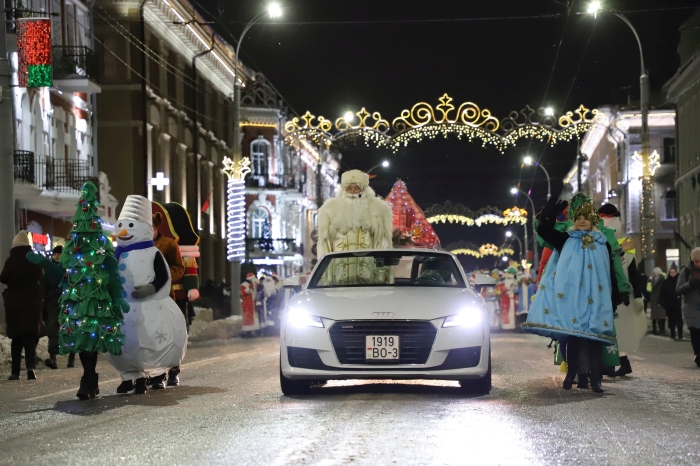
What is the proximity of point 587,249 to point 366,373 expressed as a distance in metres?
2.41

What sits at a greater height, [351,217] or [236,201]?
[236,201]

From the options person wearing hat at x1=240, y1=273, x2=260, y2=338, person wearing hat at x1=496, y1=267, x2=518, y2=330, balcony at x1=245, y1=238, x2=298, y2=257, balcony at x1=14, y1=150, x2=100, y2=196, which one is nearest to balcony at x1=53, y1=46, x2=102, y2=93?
balcony at x1=14, y1=150, x2=100, y2=196

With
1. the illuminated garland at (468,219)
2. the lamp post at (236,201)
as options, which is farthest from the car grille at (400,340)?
the illuminated garland at (468,219)

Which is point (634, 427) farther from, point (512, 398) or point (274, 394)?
point (274, 394)

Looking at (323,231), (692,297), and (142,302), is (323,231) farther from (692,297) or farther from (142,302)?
(692,297)

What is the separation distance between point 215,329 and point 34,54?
9.52 m

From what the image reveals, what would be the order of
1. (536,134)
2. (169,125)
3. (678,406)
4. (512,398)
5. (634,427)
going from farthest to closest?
(169,125) → (536,134) → (512,398) → (678,406) → (634,427)

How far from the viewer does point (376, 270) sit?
44.7 ft

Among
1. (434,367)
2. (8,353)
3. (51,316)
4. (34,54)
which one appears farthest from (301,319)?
(34,54)

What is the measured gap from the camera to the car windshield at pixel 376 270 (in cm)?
1266

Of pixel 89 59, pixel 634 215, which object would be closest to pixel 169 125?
pixel 89 59

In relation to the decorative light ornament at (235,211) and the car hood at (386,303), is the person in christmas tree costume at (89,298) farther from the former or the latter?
the decorative light ornament at (235,211)

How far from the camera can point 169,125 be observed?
5069cm

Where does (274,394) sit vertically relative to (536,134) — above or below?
below
